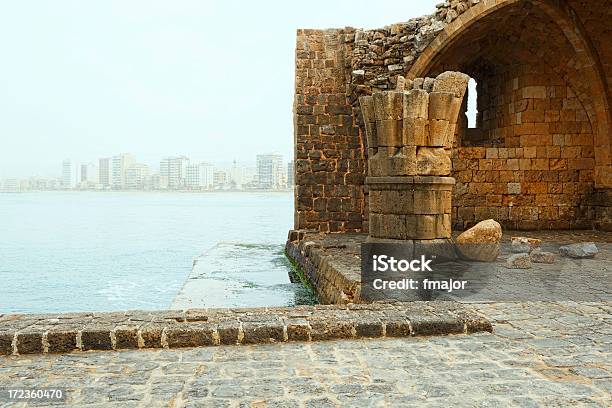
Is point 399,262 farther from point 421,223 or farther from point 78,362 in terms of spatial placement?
point 78,362

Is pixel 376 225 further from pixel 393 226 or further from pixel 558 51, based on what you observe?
pixel 558 51

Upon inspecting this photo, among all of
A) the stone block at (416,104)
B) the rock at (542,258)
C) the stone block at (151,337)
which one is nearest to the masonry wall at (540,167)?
the rock at (542,258)

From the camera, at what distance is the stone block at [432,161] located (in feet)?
23.8

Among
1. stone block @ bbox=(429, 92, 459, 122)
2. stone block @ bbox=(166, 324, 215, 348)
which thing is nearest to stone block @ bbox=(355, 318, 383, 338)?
stone block @ bbox=(166, 324, 215, 348)

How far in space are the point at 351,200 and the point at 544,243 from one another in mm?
4436

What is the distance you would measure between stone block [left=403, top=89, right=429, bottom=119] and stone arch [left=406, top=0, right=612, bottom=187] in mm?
5912

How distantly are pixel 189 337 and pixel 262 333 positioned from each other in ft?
1.68

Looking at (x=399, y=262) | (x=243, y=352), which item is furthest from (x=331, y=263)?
(x=243, y=352)

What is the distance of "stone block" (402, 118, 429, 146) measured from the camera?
721 cm

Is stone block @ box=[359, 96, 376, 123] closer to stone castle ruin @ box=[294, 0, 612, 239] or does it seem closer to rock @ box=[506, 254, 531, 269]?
rock @ box=[506, 254, 531, 269]

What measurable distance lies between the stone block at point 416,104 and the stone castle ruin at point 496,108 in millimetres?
5241

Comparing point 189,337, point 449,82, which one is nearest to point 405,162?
point 449,82

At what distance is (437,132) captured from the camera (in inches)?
288

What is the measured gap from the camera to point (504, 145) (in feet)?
49.1
